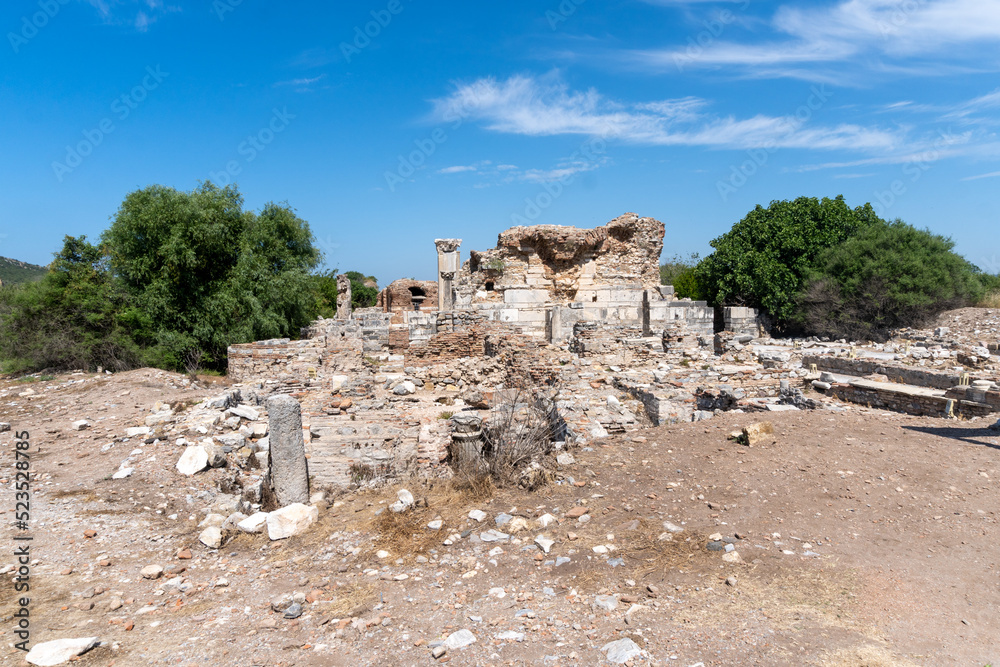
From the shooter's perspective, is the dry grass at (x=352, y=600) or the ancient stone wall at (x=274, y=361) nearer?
the dry grass at (x=352, y=600)

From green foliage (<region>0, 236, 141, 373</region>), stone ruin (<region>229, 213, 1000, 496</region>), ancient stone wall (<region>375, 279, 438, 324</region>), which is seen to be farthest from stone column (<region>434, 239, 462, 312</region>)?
ancient stone wall (<region>375, 279, 438, 324</region>)

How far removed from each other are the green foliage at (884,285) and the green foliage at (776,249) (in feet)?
3.10

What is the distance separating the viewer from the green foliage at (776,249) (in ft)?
70.7

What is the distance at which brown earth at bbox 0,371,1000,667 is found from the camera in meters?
2.92

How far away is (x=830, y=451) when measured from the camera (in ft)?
16.9

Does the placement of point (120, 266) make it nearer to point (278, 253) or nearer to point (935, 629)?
point (278, 253)

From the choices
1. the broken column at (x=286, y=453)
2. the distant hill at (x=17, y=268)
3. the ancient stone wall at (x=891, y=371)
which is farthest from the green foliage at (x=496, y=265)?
the distant hill at (x=17, y=268)

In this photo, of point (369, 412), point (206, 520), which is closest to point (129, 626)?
point (206, 520)

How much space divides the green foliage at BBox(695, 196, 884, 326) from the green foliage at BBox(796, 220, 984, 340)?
3.10 ft

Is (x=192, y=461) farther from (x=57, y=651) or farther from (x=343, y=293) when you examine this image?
(x=343, y=293)

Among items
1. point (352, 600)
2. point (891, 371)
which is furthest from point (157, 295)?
point (891, 371)

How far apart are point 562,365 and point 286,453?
553 cm

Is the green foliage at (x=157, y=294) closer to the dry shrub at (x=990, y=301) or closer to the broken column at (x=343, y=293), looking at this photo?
the broken column at (x=343, y=293)

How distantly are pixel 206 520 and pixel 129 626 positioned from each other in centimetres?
163
